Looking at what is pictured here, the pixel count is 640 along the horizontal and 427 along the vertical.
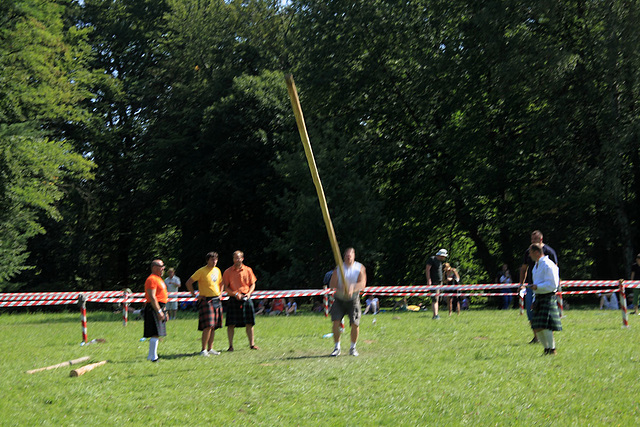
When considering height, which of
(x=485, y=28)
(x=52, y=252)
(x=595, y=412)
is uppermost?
(x=485, y=28)

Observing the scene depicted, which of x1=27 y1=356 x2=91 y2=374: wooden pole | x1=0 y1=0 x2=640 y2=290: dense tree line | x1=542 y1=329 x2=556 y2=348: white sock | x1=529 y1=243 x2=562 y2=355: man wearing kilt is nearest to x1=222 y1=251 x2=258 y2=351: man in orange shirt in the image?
x1=27 y1=356 x2=91 y2=374: wooden pole

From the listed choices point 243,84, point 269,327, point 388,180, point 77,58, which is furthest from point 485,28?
point 77,58

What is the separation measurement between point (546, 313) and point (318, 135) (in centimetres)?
1740

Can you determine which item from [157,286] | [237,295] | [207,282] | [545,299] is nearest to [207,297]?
[207,282]

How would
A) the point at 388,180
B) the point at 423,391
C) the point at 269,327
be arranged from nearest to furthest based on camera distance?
the point at 423,391 < the point at 269,327 < the point at 388,180

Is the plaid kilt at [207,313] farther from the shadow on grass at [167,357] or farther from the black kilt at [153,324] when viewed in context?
the black kilt at [153,324]

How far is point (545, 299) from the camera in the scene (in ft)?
34.4

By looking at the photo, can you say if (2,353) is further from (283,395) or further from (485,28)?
(485,28)

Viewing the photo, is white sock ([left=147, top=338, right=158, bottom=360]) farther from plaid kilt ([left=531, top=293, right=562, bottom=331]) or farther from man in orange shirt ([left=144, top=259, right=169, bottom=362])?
plaid kilt ([left=531, top=293, right=562, bottom=331])

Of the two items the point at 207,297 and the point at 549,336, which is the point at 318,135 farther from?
the point at 549,336

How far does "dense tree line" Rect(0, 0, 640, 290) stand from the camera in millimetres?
25219

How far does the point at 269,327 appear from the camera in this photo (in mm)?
16641

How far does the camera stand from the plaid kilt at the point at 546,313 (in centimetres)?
1029

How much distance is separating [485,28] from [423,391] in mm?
19753
